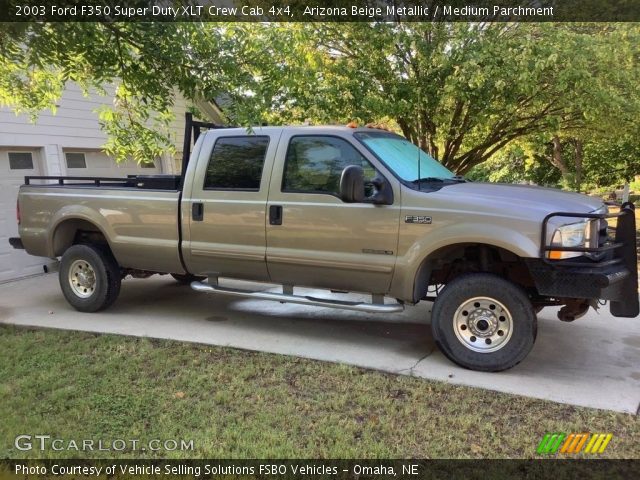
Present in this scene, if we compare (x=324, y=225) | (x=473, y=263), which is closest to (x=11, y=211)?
(x=324, y=225)

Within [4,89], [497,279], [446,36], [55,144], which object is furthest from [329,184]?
[55,144]

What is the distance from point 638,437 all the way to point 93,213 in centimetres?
568

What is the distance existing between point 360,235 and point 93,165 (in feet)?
24.4

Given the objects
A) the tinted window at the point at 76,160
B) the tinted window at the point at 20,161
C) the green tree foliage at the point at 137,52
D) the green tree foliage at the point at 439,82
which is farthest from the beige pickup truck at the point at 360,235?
the tinted window at the point at 76,160

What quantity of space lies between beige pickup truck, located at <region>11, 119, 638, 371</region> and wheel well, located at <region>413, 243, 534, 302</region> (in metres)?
0.01

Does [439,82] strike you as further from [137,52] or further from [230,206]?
[137,52]

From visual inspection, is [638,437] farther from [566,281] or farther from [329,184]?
[329,184]

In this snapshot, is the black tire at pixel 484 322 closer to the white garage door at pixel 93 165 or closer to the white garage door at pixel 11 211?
the white garage door at pixel 11 211

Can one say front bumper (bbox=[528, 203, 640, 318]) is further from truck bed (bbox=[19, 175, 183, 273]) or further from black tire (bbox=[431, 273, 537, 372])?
truck bed (bbox=[19, 175, 183, 273])

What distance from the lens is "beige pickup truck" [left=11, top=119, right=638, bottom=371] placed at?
4.19 m

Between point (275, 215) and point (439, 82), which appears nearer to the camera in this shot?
point (275, 215)

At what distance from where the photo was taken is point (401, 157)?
511cm

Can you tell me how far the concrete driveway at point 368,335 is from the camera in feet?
13.7

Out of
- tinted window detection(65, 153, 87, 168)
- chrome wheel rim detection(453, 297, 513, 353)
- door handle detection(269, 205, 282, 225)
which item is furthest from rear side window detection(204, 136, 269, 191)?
tinted window detection(65, 153, 87, 168)
